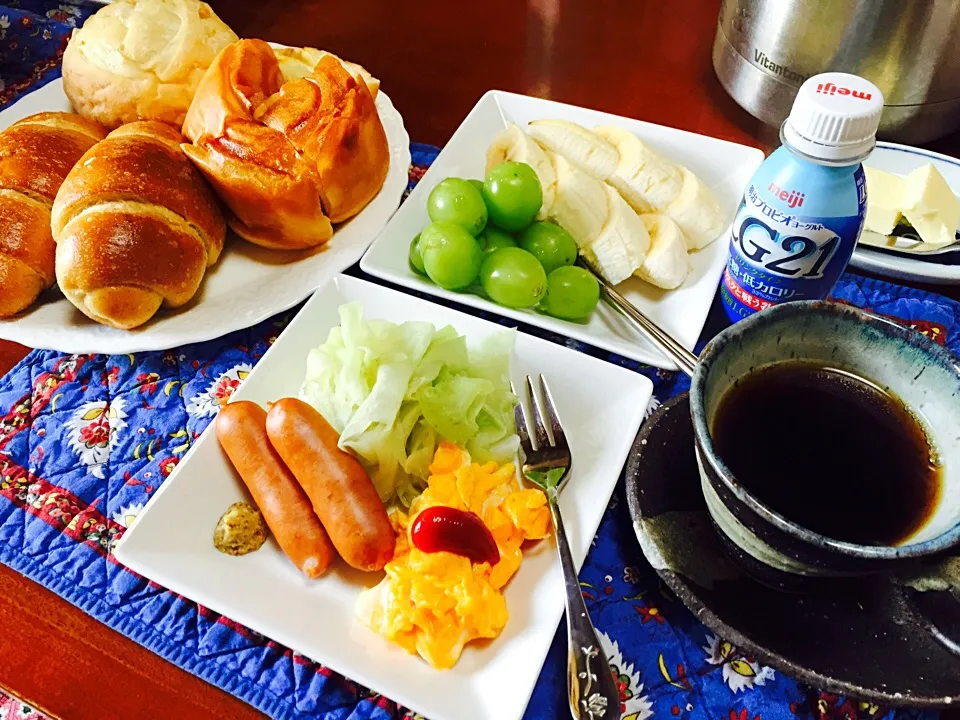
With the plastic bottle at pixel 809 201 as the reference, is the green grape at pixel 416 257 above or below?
below

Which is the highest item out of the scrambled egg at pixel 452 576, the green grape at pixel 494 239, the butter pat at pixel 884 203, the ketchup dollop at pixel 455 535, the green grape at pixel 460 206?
the butter pat at pixel 884 203

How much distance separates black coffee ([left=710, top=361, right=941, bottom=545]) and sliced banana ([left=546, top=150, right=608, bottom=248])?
0.49 metres

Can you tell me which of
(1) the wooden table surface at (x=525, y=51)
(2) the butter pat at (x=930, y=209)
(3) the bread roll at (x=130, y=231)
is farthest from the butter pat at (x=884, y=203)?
(3) the bread roll at (x=130, y=231)

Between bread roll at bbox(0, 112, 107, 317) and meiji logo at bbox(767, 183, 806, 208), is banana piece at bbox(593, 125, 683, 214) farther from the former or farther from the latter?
bread roll at bbox(0, 112, 107, 317)

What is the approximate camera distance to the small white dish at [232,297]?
1.10 metres

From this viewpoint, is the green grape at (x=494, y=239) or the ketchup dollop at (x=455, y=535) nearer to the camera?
the ketchup dollop at (x=455, y=535)

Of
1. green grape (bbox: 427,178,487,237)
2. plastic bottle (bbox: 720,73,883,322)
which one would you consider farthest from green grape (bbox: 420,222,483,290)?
plastic bottle (bbox: 720,73,883,322)

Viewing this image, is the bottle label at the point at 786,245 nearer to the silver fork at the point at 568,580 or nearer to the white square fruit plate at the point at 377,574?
the white square fruit plate at the point at 377,574

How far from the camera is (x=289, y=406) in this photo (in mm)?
900

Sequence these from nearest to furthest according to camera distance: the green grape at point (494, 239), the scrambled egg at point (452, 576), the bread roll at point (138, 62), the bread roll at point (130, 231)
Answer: the scrambled egg at point (452, 576), the bread roll at point (130, 231), the green grape at point (494, 239), the bread roll at point (138, 62)

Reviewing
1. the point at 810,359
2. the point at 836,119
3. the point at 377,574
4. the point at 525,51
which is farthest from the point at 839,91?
the point at 525,51

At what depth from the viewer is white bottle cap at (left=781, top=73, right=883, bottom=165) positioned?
82cm

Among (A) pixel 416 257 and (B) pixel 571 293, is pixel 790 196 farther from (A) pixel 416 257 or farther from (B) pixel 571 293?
(A) pixel 416 257

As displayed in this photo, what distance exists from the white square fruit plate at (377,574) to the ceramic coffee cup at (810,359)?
0.66 ft
